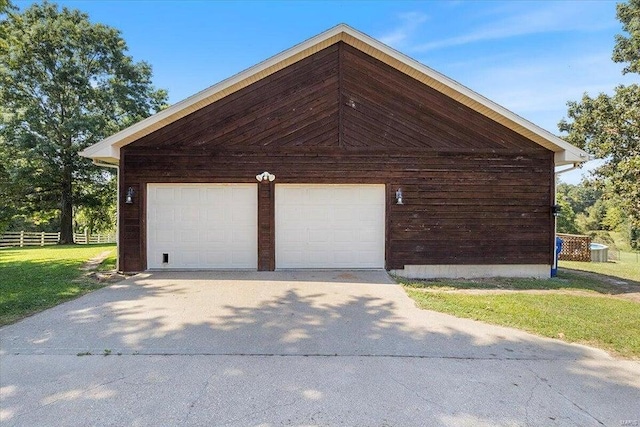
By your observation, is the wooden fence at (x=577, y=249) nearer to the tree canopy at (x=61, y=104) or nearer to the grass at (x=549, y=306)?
the grass at (x=549, y=306)

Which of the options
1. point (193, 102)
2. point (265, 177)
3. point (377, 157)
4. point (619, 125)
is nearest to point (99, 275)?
point (265, 177)

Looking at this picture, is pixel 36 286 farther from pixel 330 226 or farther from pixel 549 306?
pixel 549 306

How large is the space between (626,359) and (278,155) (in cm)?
665

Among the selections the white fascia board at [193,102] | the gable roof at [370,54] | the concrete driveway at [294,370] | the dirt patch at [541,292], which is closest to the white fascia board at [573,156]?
the gable roof at [370,54]

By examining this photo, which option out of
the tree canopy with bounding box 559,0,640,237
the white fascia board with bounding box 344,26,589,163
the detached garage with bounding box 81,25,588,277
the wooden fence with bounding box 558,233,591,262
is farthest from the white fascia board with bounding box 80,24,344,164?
the tree canopy with bounding box 559,0,640,237

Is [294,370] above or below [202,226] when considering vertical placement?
below

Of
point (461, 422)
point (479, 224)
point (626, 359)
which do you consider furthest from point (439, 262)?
point (461, 422)

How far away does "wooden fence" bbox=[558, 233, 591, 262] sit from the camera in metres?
14.0

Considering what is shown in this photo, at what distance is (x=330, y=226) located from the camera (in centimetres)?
795

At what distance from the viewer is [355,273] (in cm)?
756

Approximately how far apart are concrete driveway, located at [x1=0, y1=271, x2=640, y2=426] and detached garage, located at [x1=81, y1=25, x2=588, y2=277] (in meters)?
2.85

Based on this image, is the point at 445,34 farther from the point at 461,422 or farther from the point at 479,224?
the point at 461,422

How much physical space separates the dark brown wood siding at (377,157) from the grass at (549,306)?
39.8 inches

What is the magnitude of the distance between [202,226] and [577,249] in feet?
49.5
